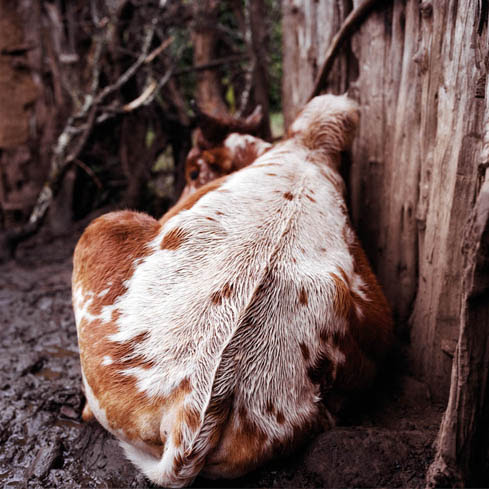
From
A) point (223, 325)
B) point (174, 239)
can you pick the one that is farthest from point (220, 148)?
point (223, 325)

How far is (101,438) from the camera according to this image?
2.38 m

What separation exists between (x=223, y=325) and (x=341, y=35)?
7.62 ft

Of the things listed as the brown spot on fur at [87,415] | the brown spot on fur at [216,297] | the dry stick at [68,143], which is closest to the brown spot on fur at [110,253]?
the brown spot on fur at [216,297]

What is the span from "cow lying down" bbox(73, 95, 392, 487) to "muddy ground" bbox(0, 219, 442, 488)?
0.16 metres

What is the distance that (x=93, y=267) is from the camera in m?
2.35

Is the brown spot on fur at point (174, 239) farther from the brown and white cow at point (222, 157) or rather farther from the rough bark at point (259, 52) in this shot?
the rough bark at point (259, 52)

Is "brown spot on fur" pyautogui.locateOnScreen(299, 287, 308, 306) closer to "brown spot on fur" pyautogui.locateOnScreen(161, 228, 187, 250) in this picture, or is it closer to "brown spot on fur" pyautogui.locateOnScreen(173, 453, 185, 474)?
"brown spot on fur" pyautogui.locateOnScreen(161, 228, 187, 250)

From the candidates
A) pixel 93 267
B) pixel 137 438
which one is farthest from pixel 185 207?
pixel 137 438

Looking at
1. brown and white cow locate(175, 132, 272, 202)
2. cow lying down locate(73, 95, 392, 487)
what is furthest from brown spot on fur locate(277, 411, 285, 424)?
brown and white cow locate(175, 132, 272, 202)

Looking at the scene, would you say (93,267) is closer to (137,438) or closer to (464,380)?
(137,438)

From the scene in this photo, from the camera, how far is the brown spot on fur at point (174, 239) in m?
2.30

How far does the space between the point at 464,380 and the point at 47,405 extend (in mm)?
2169

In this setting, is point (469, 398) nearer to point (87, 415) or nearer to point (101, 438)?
point (101, 438)

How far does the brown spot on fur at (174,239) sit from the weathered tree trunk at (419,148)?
133 centimetres
